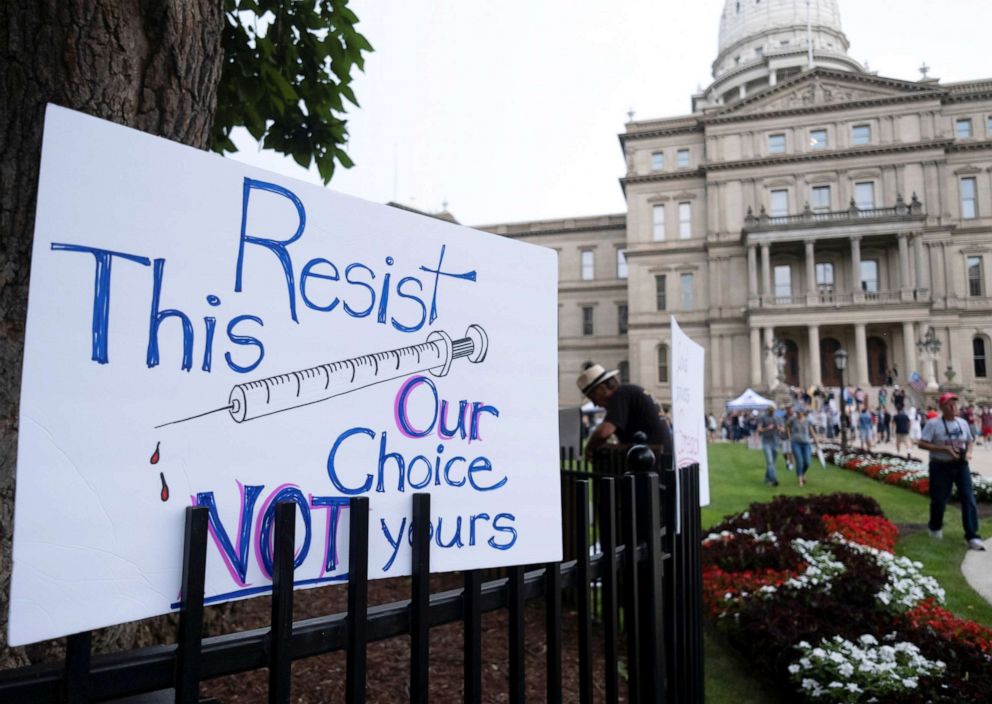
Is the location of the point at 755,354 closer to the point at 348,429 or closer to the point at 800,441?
the point at 800,441

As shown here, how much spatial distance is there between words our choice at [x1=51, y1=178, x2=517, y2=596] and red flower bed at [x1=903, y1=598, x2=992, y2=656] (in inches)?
148

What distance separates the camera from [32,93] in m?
1.66

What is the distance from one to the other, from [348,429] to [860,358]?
41.3 m

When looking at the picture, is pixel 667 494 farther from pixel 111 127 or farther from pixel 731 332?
pixel 731 332

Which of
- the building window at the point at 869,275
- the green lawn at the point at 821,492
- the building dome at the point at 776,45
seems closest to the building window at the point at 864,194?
the building window at the point at 869,275

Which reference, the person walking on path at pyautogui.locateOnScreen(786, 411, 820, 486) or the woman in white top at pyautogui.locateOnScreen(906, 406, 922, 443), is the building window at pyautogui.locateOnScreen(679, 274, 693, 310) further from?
the person walking on path at pyautogui.locateOnScreen(786, 411, 820, 486)

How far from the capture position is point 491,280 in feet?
4.73

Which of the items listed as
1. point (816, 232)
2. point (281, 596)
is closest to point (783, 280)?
point (816, 232)

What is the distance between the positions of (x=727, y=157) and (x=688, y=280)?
8.80 meters

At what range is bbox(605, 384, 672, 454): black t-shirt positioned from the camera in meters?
4.79

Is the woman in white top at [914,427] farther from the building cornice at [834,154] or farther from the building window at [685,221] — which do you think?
the building cornice at [834,154]

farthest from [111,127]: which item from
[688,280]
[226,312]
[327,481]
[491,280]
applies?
[688,280]

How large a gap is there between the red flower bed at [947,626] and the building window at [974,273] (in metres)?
45.1

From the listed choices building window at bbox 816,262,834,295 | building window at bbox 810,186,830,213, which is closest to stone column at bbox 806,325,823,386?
building window at bbox 816,262,834,295
